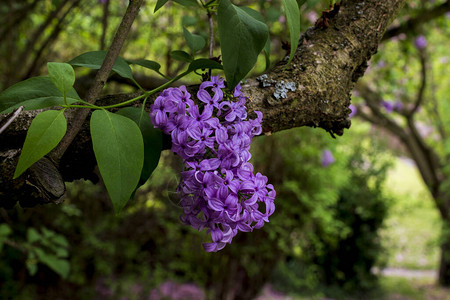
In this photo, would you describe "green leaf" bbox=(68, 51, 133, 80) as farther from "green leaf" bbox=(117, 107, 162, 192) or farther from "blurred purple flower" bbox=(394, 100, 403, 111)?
"blurred purple flower" bbox=(394, 100, 403, 111)

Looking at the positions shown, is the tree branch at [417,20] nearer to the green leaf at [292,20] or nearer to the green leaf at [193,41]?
the green leaf at [193,41]

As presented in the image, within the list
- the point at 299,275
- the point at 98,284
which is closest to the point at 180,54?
the point at 98,284

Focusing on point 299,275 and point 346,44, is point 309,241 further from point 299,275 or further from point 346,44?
point 346,44

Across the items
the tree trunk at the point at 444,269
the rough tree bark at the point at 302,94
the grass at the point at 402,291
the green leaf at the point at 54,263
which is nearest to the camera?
the rough tree bark at the point at 302,94

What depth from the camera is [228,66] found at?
0.58 m

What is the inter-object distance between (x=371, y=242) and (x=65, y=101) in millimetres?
4399

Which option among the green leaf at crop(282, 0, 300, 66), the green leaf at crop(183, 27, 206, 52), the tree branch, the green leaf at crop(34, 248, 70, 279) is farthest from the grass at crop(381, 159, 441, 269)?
the green leaf at crop(282, 0, 300, 66)

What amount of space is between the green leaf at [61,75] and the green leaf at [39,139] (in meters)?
0.05

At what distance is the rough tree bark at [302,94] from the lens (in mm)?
641

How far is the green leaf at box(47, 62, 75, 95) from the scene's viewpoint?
0.57m

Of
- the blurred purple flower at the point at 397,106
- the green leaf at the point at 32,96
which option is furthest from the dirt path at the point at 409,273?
the green leaf at the point at 32,96

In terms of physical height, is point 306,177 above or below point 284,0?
below

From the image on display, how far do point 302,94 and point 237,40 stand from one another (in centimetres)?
25

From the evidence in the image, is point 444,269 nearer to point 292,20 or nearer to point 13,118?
point 292,20
